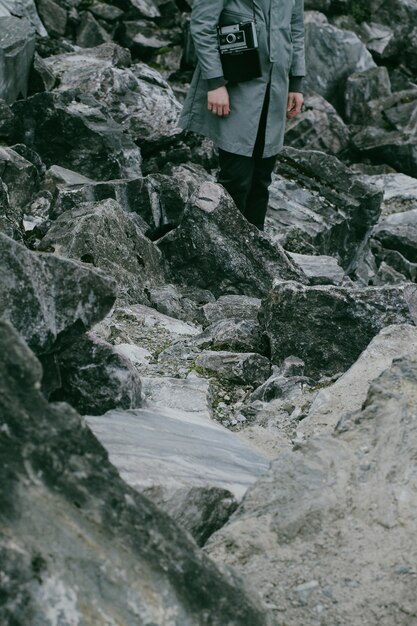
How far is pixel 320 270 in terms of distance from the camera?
365 inches

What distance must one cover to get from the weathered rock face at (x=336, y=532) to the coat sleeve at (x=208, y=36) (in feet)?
16.0

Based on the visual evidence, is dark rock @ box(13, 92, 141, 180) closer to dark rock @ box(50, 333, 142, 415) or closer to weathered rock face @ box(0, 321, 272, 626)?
dark rock @ box(50, 333, 142, 415)

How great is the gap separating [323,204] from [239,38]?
5.58 m

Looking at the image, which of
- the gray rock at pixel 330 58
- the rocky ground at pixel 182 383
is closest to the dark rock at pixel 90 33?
the gray rock at pixel 330 58

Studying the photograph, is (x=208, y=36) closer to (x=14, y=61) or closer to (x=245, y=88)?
(x=245, y=88)

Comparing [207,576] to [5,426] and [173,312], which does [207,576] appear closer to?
[5,426]

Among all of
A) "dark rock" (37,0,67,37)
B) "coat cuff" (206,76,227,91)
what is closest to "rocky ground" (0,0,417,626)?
"coat cuff" (206,76,227,91)

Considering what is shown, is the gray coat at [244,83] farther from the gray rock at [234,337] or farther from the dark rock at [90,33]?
the dark rock at [90,33]

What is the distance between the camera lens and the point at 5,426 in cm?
270

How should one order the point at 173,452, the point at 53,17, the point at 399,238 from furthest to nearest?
the point at 53,17 < the point at 399,238 < the point at 173,452

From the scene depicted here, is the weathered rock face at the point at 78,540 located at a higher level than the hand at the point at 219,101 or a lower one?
lower

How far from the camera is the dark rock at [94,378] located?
433cm

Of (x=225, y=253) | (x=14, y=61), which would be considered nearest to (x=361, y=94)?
(x=14, y=61)

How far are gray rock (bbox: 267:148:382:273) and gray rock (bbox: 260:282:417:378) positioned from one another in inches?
199
